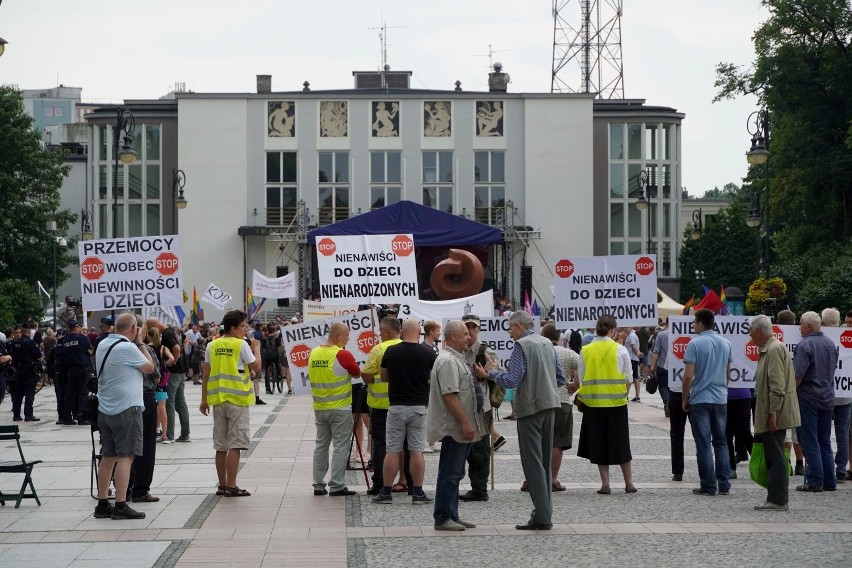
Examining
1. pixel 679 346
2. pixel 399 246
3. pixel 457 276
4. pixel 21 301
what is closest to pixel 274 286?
pixel 457 276

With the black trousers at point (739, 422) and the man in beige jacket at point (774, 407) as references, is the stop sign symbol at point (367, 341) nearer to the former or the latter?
the black trousers at point (739, 422)

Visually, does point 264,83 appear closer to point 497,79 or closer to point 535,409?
point 497,79

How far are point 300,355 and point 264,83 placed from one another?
6431 centimetres

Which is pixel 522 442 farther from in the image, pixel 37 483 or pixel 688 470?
pixel 37 483

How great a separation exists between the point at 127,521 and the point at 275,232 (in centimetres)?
5919

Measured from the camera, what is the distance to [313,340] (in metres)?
16.3

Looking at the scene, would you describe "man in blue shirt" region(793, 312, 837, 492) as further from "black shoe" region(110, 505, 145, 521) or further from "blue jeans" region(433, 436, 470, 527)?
"black shoe" region(110, 505, 145, 521)

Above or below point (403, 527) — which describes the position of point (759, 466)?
above

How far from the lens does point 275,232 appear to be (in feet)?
232

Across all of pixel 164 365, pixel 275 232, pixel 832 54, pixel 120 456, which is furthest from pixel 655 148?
pixel 120 456

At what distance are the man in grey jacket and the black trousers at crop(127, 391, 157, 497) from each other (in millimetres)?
3722

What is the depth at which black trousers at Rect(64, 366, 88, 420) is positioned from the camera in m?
22.8

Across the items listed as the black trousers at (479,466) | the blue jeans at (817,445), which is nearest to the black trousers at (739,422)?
the blue jeans at (817,445)

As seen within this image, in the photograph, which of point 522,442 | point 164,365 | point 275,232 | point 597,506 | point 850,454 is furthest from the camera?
point 275,232
